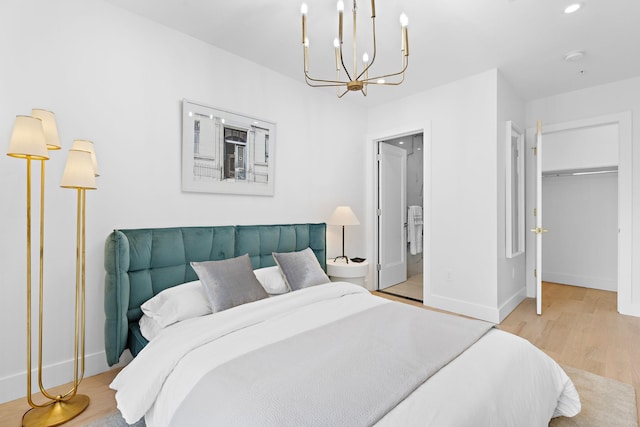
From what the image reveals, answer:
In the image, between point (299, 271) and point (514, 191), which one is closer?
point (299, 271)

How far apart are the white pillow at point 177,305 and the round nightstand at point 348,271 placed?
170cm

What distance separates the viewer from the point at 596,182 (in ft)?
14.9

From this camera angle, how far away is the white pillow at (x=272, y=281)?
2.57 metres

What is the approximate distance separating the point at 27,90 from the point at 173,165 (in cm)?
95

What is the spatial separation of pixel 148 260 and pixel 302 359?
4.91 ft

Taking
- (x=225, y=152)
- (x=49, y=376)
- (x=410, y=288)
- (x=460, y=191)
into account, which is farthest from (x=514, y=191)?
(x=49, y=376)

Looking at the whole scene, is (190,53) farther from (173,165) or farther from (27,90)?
(27,90)

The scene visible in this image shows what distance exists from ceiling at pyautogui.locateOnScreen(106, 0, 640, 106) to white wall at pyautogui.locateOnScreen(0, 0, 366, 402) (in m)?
0.25

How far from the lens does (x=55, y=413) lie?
177cm

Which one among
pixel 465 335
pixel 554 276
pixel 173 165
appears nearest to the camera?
pixel 465 335

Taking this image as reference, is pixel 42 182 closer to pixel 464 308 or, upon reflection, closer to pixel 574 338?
pixel 464 308

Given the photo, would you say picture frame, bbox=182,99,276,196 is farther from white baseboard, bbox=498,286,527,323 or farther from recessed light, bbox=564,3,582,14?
white baseboard, bbox=498,286,527,323

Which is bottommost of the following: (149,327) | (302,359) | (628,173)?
(149,327)

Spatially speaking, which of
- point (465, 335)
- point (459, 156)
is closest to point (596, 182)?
point (459, 156)
